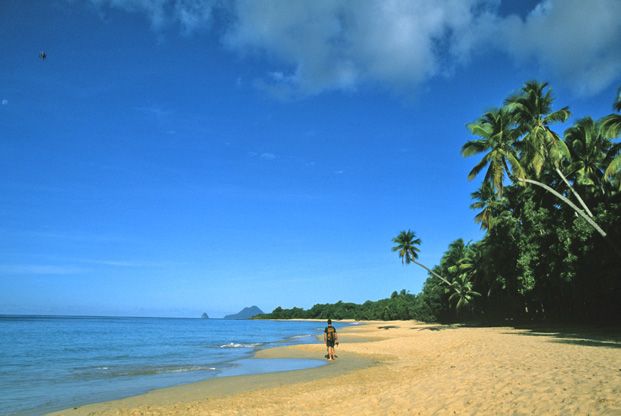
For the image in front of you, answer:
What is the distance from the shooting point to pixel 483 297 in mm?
48500

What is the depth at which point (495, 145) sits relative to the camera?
2567 centimetres

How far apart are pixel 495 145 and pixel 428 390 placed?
67.0 ft

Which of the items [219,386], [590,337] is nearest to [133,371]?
[219,386]

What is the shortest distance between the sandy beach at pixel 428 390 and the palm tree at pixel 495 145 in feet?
40.3

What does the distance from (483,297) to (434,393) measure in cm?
4398

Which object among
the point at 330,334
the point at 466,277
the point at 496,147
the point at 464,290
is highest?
the point at 496,147

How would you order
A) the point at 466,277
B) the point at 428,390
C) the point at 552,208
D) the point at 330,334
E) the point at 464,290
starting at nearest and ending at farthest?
the point at 428,390
the point at 330,334
the point at 552,208
the point at 466,277
the point at 464,290

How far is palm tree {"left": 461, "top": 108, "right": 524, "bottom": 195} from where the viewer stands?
2435 cm

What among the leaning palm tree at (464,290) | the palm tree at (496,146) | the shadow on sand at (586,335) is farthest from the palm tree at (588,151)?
the leaning palm tree at (464,290)

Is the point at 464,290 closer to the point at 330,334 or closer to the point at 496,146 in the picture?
the point at 496,146

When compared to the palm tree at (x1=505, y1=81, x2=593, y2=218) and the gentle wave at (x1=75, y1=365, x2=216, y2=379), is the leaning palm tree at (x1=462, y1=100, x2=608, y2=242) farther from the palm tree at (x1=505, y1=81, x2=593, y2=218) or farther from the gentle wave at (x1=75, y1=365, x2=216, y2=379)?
the gentle wave at (x1=75, y1=365, x2=216, y2=379)

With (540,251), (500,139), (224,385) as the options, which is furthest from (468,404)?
(540,251)

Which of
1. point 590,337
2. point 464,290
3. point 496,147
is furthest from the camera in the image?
point 464,290

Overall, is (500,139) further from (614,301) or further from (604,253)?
(614,301)
